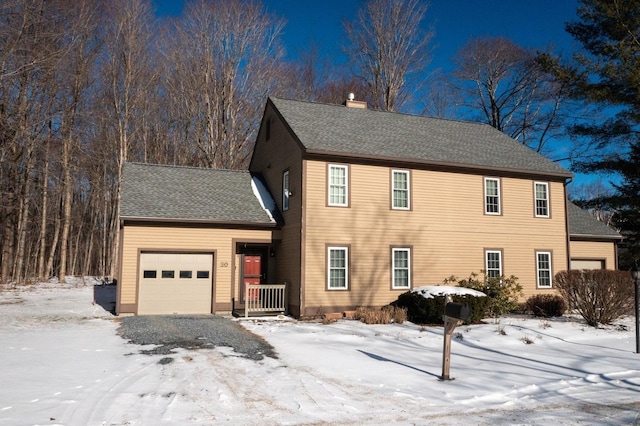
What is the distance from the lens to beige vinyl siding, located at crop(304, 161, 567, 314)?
52.0 ft

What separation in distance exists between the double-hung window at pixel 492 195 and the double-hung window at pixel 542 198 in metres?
1.93

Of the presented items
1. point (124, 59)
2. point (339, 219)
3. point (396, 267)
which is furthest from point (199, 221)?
point (124, 59)

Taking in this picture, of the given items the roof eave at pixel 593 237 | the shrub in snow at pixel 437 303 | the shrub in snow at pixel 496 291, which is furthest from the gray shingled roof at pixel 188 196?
the roof eave at pixel 593 237

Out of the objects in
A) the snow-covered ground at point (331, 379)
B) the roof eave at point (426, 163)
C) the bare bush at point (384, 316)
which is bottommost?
the snow-covered ground at point (331, 379)

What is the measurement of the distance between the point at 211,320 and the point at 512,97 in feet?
94.5

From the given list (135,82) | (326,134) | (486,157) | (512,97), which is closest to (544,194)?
(486,157)

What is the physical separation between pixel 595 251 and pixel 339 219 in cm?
1318

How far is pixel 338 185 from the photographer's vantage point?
53.5 ft

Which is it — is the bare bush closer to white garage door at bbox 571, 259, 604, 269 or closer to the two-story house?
the two-story house

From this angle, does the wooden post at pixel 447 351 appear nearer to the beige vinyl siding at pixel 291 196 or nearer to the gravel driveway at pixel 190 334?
the gravel driveway at pixel 190 334

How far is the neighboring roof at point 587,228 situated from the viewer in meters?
21.4

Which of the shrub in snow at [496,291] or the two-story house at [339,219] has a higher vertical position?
the two-story house at [339,219]

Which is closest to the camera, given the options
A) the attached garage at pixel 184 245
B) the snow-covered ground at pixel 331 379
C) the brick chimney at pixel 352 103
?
the snow-covered ground at pixel 331 379

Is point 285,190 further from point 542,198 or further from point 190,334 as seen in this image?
point 542,198
